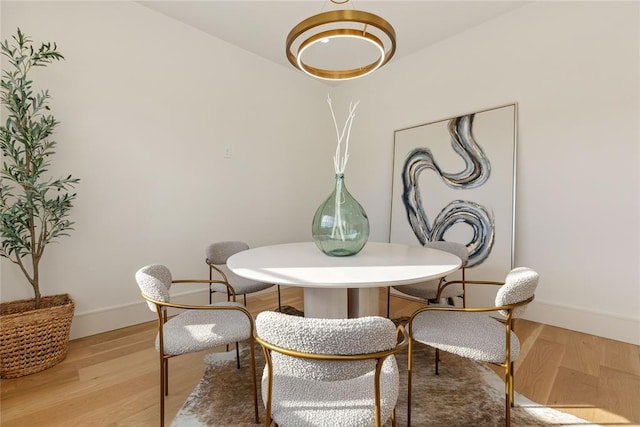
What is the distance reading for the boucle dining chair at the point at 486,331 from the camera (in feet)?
4.15

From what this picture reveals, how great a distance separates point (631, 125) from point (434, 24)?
181cm

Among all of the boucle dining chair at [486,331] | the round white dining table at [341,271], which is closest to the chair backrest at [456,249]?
the round white dining table at [341,271]

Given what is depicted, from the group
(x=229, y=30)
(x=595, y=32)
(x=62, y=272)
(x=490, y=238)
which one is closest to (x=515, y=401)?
(x=490, y=238)

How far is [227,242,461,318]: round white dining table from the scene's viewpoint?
1282mm

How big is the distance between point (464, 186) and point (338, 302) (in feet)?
6.62

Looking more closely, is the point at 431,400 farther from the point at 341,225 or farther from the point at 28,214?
the point at 28,214

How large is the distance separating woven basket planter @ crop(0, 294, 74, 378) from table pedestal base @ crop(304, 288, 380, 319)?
5.56 ft

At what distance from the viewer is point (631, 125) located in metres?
2.19

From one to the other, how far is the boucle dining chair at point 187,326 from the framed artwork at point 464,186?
2.30m

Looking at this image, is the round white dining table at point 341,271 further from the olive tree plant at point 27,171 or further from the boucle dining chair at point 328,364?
the olive tree plant at point 27,171

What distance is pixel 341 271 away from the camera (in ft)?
4.66

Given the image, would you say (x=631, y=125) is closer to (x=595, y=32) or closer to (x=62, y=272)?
(x=595, y=32)

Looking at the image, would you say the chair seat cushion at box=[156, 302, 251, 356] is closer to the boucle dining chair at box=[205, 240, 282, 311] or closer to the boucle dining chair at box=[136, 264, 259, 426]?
the boucle dining chair at box=[136, 264, 259, 426]

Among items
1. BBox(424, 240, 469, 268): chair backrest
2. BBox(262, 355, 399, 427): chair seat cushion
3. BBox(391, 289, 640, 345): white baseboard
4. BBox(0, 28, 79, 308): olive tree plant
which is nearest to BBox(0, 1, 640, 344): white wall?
BBox(391, 289, 640, 345): white baseboard
